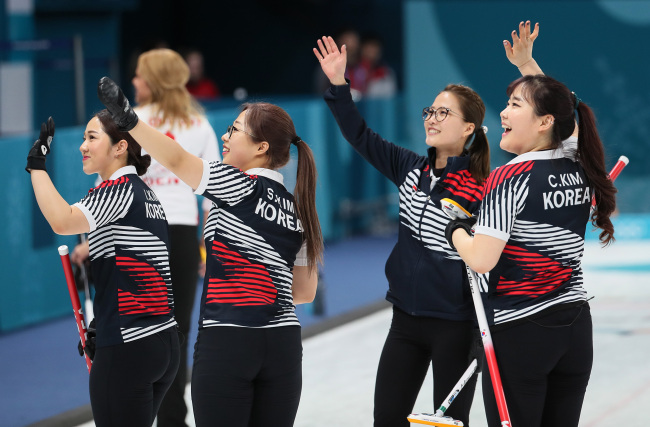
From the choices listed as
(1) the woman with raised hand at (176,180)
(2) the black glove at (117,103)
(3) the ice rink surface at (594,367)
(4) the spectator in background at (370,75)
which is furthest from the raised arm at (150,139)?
(4) the spectator in background at (370,75)

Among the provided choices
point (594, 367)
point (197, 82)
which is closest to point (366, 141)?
point (594, 367)

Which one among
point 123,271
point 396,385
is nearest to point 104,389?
point 123,271

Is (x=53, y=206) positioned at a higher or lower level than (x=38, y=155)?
lower

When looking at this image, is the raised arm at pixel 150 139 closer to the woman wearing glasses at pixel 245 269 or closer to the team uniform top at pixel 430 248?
the woman wearing glasses at pixel 245 269

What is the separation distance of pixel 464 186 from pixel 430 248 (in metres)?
0.27

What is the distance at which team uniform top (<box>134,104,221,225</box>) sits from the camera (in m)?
4.90

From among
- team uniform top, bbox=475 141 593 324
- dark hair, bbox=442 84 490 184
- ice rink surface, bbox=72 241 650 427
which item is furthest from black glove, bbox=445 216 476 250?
ice rink surface, bbox=72 241 650 427

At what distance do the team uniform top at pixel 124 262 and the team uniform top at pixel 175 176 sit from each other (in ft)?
4.30

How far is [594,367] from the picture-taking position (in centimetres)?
661

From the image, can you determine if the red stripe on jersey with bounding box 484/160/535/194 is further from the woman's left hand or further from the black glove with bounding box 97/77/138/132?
the black glove with bounding box 97/77/138/132

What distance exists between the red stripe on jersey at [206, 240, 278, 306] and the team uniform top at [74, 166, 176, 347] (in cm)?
38

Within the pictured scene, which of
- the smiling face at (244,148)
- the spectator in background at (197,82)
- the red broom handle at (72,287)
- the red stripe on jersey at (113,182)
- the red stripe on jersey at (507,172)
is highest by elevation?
the spectator in background at (197,82)

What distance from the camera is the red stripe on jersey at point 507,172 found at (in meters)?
3.24

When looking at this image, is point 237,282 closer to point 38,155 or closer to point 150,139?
point 150,139
